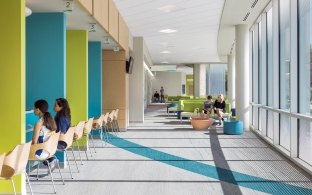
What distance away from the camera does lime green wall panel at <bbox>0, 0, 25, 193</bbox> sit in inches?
181

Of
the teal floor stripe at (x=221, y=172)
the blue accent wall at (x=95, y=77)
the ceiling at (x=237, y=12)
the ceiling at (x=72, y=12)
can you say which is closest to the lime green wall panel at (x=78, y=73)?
the ceiling at (x=72, y=12)

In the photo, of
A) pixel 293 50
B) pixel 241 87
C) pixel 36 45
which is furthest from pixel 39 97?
pixel 241 87

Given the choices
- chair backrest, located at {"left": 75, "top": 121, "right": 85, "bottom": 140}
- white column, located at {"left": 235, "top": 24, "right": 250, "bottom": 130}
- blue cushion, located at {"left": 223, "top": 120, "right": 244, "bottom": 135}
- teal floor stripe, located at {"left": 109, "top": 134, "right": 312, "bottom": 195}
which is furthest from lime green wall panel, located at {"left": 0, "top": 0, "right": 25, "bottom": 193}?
white column, located at {"left": 235, "top": 24, "right": 250, "bottom": 130}

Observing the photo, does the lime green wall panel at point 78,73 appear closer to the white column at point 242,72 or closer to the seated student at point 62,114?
the seated student at point 62,114

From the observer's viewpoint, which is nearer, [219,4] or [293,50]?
[293,50]

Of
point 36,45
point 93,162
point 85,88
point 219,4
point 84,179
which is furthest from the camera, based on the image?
point 219,4

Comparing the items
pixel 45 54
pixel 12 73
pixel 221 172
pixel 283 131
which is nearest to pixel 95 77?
pixel 45 54

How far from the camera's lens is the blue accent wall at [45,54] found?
666 cm

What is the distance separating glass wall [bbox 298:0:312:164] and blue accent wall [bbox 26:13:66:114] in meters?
4.04

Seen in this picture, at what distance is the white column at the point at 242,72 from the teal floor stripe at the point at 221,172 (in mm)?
4631

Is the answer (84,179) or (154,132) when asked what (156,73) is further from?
(84,179)

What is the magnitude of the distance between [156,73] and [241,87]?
29.4m

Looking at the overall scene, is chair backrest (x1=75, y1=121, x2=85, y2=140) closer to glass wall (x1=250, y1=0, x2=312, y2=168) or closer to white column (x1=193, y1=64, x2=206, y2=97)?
glass wall (x1=250, y1=0, x2=312, y2=168)

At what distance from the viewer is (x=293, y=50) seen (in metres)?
7.35
